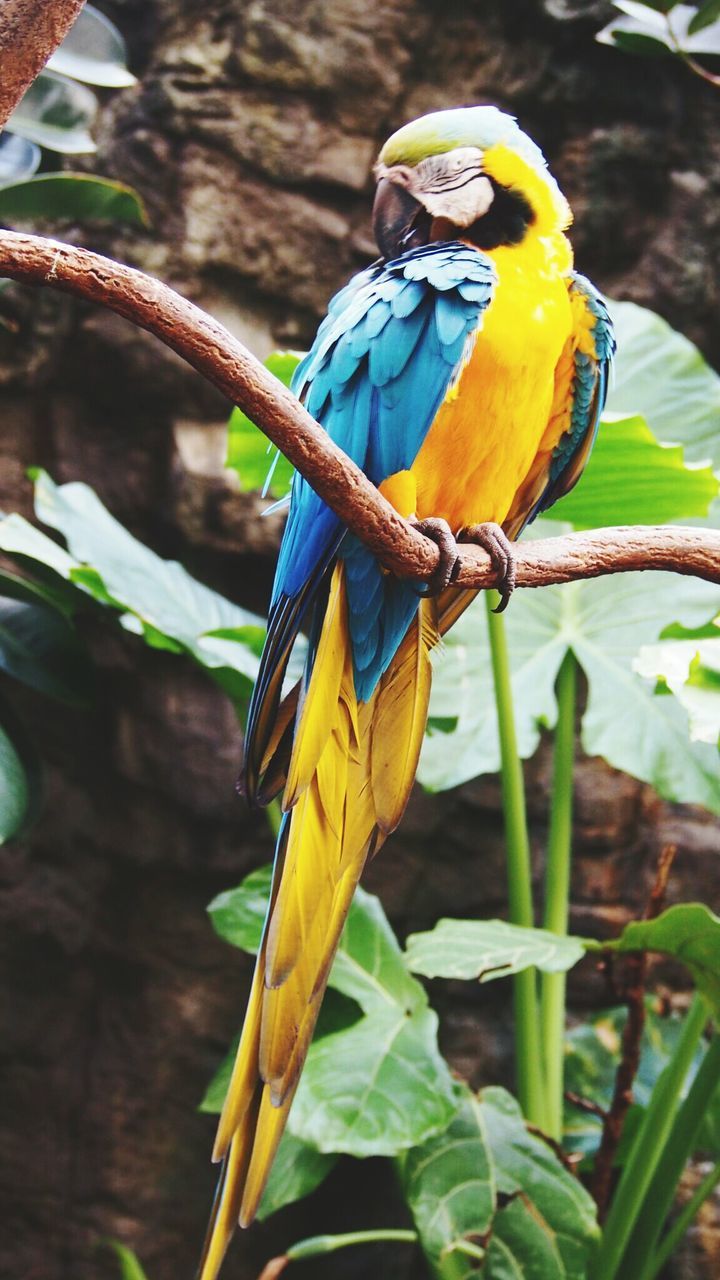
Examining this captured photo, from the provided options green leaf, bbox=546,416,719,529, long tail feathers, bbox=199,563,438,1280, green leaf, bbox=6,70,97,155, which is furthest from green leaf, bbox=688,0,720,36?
long tail feathers, bbox=199,563,438,1280

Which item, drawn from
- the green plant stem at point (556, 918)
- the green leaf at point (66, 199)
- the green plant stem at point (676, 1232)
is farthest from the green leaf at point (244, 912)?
the green leaf at point (66, 199)

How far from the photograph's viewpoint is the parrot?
0.72 m

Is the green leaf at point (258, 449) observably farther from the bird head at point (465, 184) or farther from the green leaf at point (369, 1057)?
the green leaf at point (369, 1057)

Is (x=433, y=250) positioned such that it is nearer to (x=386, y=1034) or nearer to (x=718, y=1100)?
(x=386, y=1034)

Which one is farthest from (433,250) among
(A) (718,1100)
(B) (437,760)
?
(A) (718,1100)

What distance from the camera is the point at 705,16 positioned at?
1375 millimetres

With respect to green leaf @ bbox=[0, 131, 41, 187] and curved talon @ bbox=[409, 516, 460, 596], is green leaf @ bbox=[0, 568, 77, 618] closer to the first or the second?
green leaf @ bbox=[0, 131, 41, 187]

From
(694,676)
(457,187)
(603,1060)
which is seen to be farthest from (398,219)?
(603,1060)

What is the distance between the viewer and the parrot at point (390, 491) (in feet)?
2.38

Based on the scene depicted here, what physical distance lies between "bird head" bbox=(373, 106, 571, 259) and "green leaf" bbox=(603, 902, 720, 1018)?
1.98 feet

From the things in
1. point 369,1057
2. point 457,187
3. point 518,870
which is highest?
point 457,187

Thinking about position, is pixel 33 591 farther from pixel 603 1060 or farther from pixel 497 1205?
pixel 603 1060

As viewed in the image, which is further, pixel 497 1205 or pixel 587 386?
pixel 497 1205

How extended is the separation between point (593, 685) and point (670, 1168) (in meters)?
0.54
